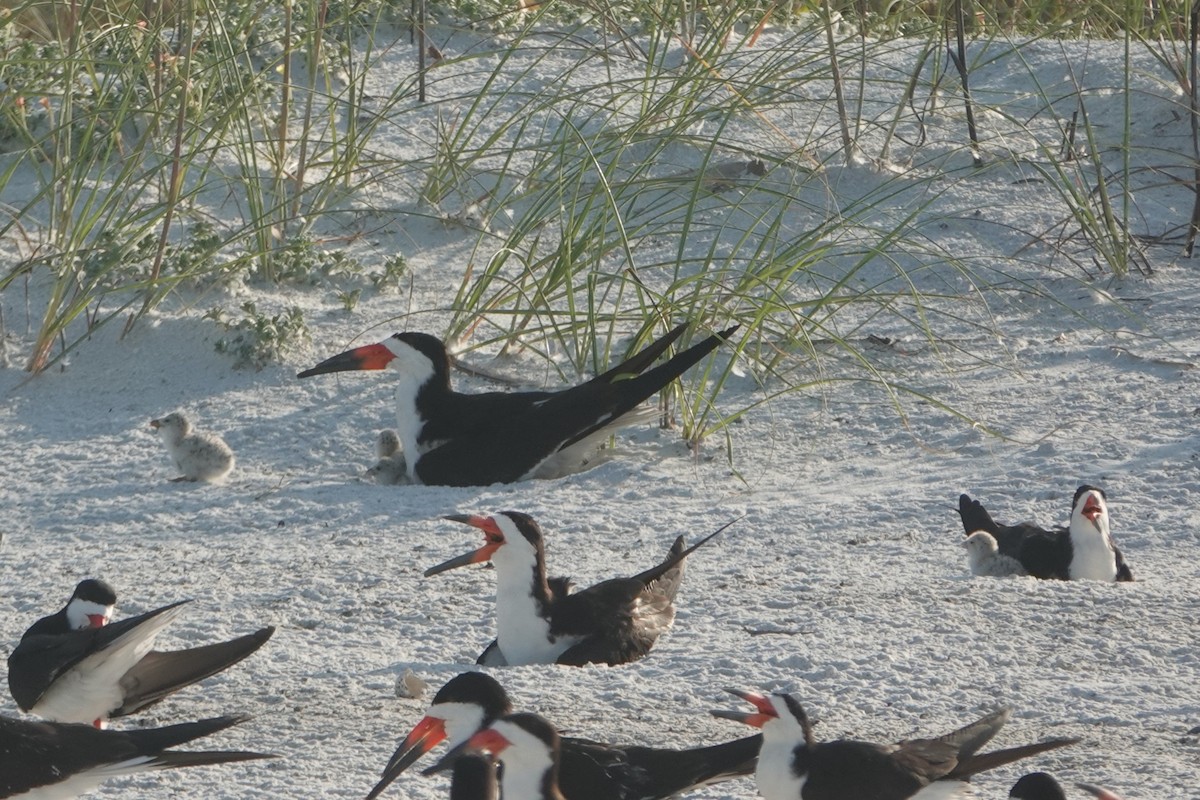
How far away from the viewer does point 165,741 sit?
2.97m

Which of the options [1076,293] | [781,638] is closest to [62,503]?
[781,638]

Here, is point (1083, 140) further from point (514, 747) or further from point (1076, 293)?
point (514, 747)

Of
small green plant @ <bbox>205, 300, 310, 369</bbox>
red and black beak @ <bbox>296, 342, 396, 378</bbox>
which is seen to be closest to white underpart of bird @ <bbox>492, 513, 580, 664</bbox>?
red and black beak @ <bbox>296, 342, 396, 378</bbox>

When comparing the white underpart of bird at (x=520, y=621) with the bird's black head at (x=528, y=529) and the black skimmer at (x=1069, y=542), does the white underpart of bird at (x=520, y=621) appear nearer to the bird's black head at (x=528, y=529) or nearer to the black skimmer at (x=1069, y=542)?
the bird's black head at (x=528, y=529)

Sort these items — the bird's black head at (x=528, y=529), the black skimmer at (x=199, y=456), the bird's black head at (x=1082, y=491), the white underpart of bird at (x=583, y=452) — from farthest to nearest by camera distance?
the white underpart of bird at (x=583, y=452) → the black skimmer at (x=199, y=456) → the bird's black head at (x=1082, y=491) → the bird's black head at (x=528, y=529)

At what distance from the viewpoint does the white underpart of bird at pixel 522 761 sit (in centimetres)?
296

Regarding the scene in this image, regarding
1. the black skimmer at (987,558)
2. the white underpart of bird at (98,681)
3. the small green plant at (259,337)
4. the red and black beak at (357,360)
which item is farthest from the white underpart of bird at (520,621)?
the small green plant at (259,337)

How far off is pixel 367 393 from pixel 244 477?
2.79 ft

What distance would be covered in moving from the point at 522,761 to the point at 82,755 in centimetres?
73

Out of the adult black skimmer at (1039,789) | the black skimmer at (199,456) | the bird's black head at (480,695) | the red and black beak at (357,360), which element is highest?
the adult black skimmer at (1039,789)

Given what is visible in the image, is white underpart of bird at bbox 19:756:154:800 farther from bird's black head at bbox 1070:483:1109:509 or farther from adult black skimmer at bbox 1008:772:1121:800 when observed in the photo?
bird's black head at bbox 1070:483:1109:509

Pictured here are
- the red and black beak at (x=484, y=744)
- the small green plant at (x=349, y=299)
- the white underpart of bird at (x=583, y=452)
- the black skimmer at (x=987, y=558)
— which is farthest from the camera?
the small green plant at (x=349, y=299)

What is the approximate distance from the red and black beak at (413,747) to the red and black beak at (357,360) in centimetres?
278

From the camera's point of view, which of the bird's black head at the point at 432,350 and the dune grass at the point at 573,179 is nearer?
the bird's black head at the point at 432,350
